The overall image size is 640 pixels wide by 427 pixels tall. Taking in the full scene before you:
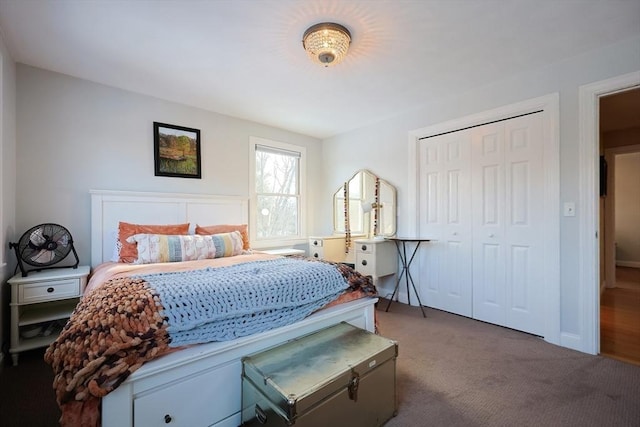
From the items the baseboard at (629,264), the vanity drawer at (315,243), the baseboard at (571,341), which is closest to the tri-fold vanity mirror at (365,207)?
the vanity drawer at (315,243)

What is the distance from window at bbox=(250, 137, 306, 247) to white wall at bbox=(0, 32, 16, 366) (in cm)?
224

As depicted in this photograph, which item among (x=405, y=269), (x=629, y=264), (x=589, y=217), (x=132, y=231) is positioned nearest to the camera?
(x=589, y=217)

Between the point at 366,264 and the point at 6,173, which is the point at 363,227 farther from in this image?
the point at 6,173

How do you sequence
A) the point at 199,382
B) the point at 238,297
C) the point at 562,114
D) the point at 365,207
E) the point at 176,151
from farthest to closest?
the point at 365,207 < the point at 176,151 < the point at 562,114 < the point at 238,297 < the point at 199,382

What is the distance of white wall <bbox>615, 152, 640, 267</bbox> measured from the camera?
5855 millimetres

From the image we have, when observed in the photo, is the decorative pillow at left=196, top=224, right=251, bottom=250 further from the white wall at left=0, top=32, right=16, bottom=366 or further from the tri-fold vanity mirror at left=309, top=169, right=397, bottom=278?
the white wall at left=0, top=32, right=16, bottom=366

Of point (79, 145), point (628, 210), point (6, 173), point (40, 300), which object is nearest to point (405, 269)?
point (40, 300)

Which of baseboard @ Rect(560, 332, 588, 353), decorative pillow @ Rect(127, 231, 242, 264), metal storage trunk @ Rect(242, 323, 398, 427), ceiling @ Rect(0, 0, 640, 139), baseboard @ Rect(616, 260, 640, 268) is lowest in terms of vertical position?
baseboard @ Rect(560, 332, 588, 353)

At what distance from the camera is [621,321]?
3.02 m

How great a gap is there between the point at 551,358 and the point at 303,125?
12.0 ft

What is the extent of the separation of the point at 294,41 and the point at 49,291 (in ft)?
8.75

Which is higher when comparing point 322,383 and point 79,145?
point 79,145

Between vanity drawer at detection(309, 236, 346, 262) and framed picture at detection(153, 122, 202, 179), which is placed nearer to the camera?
framed picture at detection(153, 122, 202, 179)

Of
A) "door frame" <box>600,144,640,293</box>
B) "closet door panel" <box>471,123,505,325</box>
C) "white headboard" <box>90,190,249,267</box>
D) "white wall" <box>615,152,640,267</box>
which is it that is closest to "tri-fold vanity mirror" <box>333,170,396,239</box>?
"closet door panel" <box>471,123,505,325</box>
